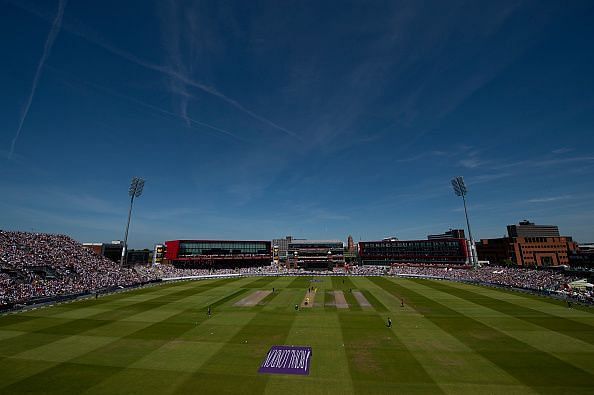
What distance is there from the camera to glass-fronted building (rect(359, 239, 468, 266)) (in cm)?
12406

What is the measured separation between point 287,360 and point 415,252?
12499cm

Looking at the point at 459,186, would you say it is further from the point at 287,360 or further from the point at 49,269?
the point at 49,269

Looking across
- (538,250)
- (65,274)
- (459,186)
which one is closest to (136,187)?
(65,274)

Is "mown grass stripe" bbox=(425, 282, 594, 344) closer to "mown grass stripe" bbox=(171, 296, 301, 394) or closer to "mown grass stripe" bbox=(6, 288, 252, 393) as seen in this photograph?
"mown grass stripe" bbox=(171, 296, 301, 394)

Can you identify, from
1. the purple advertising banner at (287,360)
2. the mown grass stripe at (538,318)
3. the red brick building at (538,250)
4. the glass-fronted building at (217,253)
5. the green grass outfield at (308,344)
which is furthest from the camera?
the red brick building at (538,250)

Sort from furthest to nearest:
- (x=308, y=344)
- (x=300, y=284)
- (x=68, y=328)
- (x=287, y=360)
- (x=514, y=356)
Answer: (x=300, y=284) → (x=68, y=328) → (x=308, y=344) → (x=514, y=356) → (x=287, y=360)

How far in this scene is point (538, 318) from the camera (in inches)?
1453

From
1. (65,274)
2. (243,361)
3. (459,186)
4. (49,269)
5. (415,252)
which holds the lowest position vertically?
(243,361)

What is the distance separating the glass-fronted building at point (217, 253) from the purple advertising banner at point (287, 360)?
319 ft

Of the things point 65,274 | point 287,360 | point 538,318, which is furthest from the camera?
point 65,274

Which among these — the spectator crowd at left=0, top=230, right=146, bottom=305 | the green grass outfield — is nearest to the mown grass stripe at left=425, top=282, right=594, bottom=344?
the green grass outfield

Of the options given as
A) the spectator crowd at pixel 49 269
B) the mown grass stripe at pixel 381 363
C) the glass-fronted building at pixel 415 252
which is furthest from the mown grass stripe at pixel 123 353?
the glass-fronted building at pixel 415 252

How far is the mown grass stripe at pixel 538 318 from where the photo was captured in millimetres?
30294

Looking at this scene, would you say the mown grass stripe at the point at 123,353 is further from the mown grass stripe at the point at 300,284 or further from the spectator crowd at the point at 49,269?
the mown grass stripe at the point at 300,284
